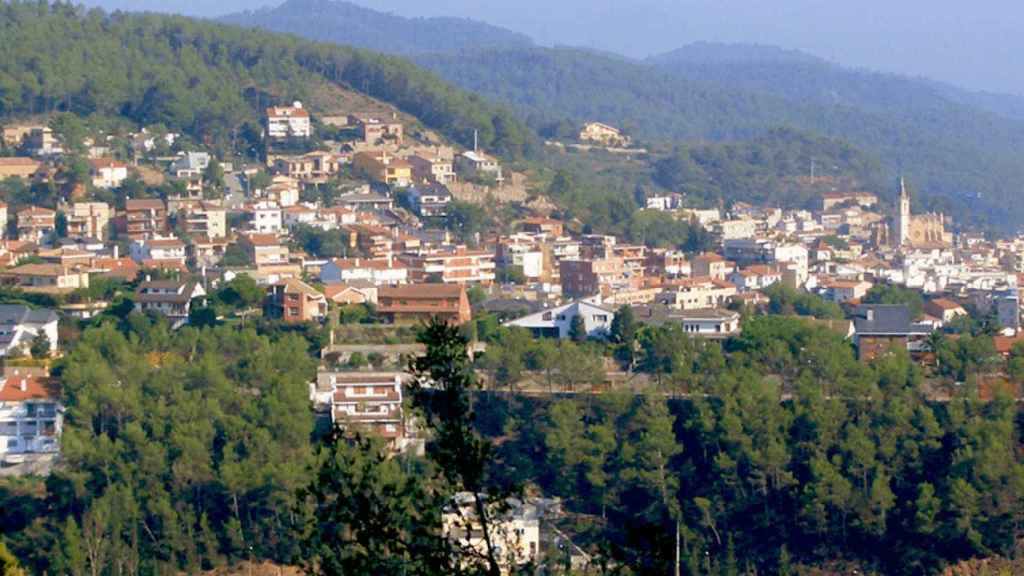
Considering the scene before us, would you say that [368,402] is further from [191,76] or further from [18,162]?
[191,76]

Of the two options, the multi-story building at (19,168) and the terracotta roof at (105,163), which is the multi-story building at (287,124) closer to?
the terracotta roof at (105,163)

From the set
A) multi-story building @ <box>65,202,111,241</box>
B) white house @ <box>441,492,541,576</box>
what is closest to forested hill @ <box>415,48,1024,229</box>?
multi-story building @ <box>65,202,111,241</box>

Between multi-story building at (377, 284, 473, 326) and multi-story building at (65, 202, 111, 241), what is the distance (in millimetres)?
5497

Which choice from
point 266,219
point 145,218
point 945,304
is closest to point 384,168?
point 266,219

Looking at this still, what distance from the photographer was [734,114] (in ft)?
201

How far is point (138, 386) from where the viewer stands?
1595 cm

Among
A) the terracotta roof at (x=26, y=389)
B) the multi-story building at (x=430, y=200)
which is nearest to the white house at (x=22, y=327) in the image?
the terracotta roof at (x=26, y=389)

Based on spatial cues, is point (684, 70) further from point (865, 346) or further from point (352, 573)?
point (352, 573)

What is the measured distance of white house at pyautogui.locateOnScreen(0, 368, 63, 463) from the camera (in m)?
16.3

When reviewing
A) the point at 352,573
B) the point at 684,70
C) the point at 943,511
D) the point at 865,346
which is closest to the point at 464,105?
the point at 865,346

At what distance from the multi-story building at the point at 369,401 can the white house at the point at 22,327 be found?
10.3 ft

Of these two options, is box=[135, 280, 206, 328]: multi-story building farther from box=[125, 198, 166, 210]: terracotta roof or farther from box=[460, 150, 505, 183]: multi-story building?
box=[460, 150, 505, 183]: multi-story building

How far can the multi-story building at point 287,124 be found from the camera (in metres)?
29.0

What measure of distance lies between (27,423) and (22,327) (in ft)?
8.05
